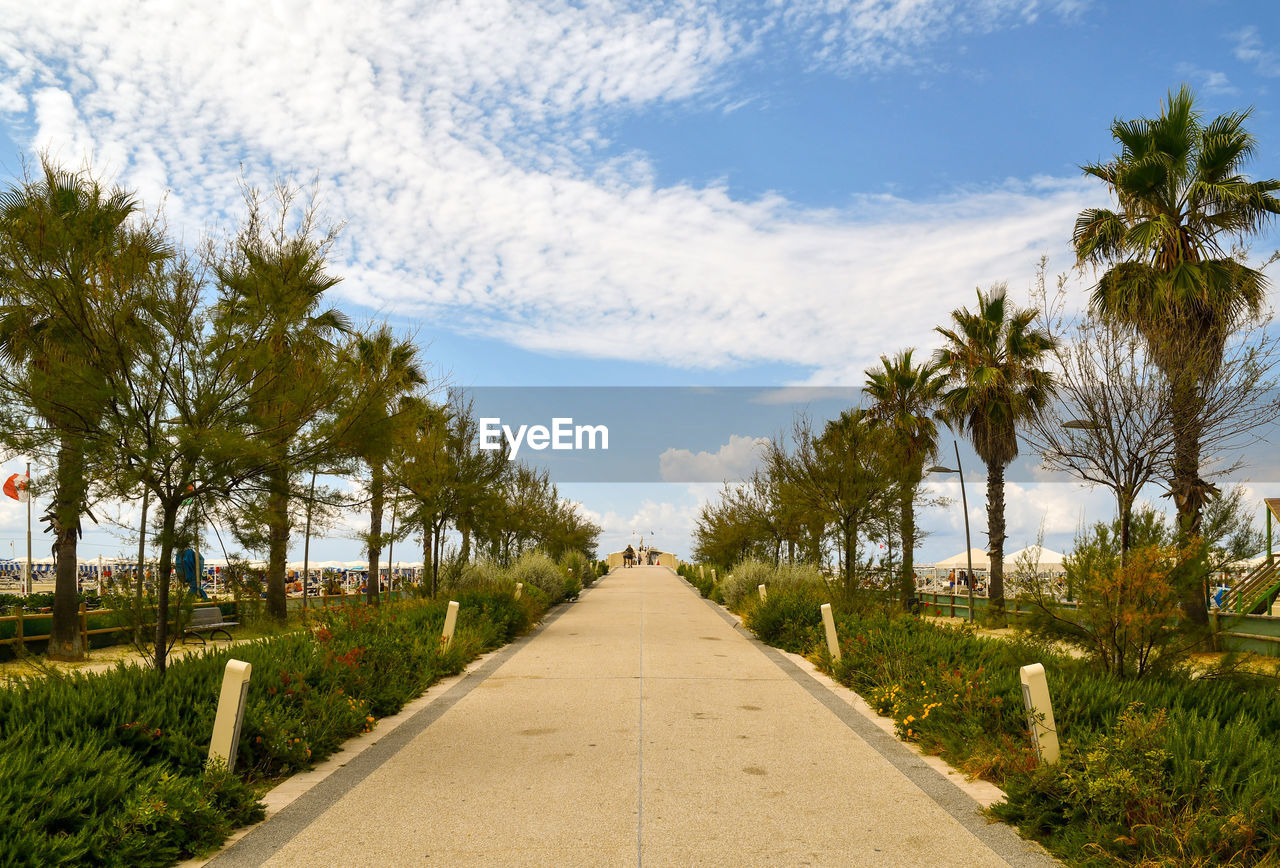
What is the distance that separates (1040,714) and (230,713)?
231 inches

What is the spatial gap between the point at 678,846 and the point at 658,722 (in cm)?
391

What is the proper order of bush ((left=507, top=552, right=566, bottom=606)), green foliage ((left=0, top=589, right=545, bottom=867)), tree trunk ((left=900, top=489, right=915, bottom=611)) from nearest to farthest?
green foliage ((left=0, top=589, right=545, bottom=867)), tree trunk ((left=900, top=489, right=915, bottom=611)), bush ((left=507, top=552, right=566, bottom=606))

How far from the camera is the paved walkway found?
5.27 meters

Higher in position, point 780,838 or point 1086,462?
point 1086,462

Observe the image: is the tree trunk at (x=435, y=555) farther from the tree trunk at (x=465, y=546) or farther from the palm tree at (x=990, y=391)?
the palm tree at (x=990, y=391)

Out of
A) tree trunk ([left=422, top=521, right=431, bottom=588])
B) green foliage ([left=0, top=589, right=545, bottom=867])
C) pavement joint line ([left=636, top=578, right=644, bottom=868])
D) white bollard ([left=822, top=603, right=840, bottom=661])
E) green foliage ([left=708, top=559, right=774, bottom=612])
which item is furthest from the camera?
green foliage ([left=708, top=559, right=774, bottom=612])

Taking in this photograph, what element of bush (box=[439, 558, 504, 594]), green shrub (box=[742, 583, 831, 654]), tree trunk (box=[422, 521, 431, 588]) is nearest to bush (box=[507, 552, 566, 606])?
bush (box=[439, 558, 504, 594])

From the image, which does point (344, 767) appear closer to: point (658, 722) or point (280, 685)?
point (280, 685)

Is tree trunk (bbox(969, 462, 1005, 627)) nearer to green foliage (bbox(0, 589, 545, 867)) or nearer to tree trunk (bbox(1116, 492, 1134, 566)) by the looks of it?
tree trunk (bbox(1116, 492, 1134, 566))

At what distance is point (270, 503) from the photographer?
8875 millimetres

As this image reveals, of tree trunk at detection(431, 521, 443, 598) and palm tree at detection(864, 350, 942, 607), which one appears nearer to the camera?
tree trunk at detection(431, 521, 443, 598)

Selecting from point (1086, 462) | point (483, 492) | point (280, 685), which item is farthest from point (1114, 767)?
point (483, 492)

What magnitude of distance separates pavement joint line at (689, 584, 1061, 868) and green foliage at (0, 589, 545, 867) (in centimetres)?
478

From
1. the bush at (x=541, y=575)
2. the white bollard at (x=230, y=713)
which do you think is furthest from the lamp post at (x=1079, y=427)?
the bush at (x=541, y=575)
